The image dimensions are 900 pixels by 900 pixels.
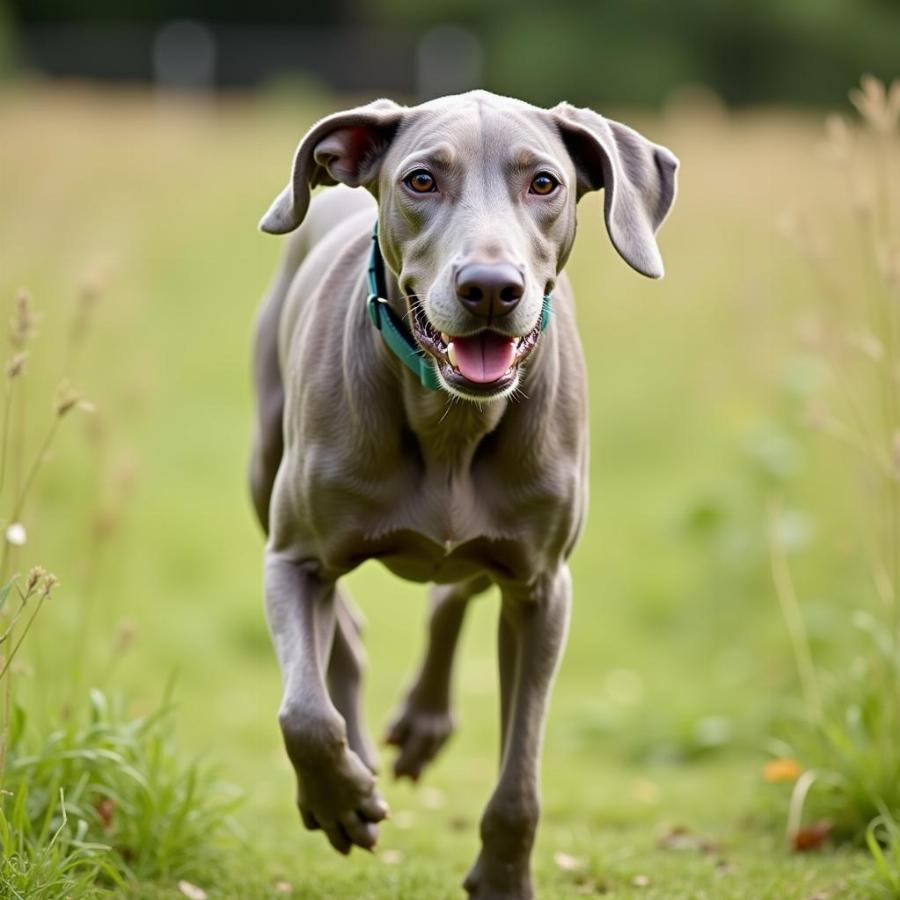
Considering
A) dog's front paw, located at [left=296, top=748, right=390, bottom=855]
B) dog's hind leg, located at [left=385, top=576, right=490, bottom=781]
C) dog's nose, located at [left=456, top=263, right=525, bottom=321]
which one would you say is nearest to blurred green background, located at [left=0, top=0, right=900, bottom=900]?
dog's hind leg, located at [left=385, top=576, right=490, bottom=781]

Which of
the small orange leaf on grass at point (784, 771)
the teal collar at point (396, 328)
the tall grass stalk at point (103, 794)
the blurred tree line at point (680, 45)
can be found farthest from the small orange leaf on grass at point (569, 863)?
the blurred tree line at point (680, 45)

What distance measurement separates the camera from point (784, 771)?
5.29 m

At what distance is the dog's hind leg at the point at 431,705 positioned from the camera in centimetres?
521

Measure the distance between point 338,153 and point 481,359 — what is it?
0.73 metres

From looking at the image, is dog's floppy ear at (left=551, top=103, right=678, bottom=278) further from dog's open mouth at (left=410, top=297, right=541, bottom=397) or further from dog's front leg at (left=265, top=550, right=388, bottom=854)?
dog's front leg at (left=265, top=550, right=388, bottom=854)

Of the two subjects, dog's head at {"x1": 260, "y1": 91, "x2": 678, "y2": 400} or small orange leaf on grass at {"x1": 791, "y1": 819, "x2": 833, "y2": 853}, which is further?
small orange leaf on grass at {"x1": 791, "y1": 819, "x2": 833, "y2": 853}

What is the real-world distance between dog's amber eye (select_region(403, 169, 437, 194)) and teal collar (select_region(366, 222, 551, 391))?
0.33m

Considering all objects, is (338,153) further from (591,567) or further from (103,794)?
(591,567)

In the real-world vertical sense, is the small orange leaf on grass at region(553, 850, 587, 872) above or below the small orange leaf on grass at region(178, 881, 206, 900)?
below

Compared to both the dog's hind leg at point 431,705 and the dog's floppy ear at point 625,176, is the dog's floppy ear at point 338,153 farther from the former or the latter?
the dog's hind leg at point 431,705

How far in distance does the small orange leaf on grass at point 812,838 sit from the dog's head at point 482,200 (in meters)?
1.94

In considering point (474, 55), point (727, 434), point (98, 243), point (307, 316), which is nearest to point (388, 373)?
point (307, 316)

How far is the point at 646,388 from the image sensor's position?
427 inches

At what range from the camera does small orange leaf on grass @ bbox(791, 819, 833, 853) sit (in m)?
4.97
